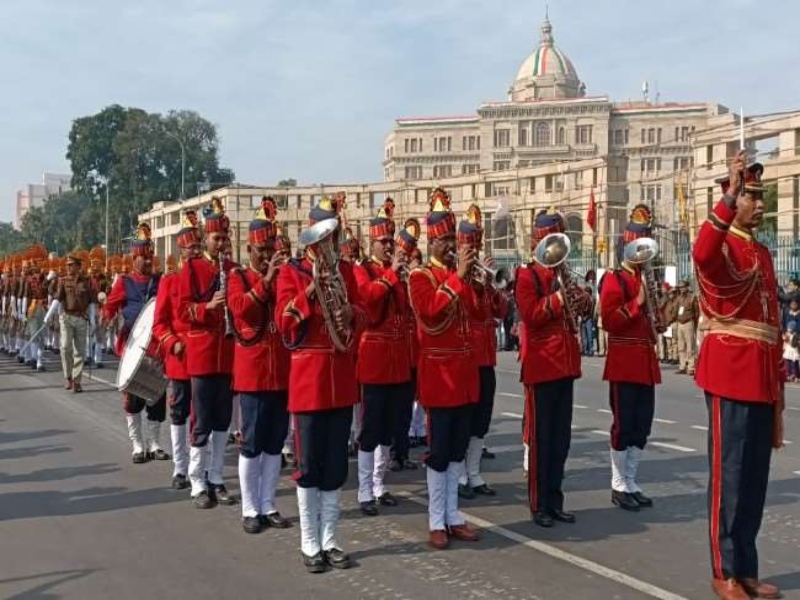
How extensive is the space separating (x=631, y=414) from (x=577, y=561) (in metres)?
1.80

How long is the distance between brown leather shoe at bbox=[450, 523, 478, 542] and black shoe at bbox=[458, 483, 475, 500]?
1.27 m

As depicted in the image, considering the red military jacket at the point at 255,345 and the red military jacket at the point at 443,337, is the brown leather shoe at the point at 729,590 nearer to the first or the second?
the red military jacket at the point at 443,337

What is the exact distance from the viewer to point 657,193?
65000 mm

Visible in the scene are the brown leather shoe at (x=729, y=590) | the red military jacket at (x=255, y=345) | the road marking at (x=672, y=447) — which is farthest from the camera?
the road marking at (x=672, y=447)

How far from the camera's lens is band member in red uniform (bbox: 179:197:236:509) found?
771 centimetres

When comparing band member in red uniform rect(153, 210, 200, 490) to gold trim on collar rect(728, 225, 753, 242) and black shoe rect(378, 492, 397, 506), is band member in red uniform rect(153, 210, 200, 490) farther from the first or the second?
gold trim on collar rect(728, 225, 753, 242)

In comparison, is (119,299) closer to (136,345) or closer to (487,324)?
(136,345)

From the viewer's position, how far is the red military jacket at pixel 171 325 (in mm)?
7992

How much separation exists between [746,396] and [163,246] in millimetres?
65757

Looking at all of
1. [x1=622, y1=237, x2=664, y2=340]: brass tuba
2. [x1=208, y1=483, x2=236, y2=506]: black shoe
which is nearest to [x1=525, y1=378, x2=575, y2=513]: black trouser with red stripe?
[x1=622, y1=237, x2=664, y2=340]: brass tuba

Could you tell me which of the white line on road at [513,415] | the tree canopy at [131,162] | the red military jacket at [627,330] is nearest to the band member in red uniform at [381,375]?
the red military jacket at [627,330]

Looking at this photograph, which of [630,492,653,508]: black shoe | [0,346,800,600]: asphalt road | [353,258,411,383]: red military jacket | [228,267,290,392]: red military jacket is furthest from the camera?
[353,258,411,383]: red military jacket

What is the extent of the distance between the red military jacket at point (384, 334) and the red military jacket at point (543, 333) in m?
1.21

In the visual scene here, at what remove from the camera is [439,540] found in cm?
645
